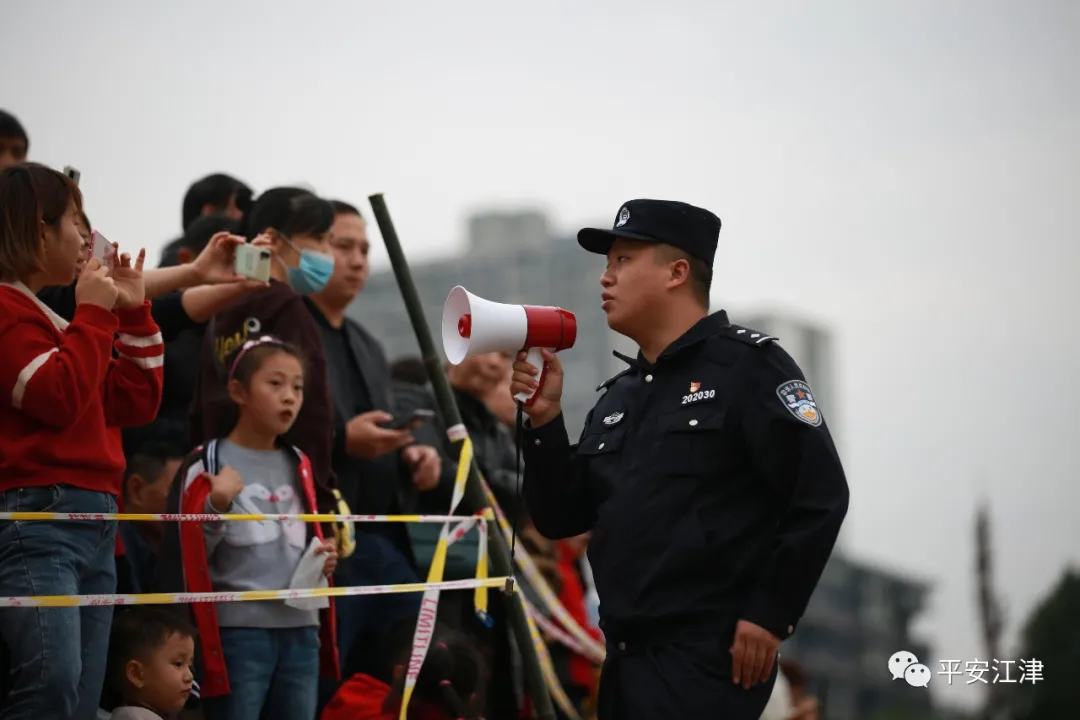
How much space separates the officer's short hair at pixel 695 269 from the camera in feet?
18.9

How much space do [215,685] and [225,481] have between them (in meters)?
0.81

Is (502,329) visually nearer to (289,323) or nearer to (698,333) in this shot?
(698,333)

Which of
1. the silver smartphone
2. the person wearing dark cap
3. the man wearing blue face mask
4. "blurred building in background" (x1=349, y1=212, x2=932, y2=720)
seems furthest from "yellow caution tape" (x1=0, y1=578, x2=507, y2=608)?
"blurred building in background" (x1=349, y1=212, x2=932, y2=720)

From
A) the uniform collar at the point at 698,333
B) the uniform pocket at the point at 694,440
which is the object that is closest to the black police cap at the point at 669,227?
the uniform collar at the point at 698,333

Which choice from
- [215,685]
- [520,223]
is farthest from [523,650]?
[520,223]

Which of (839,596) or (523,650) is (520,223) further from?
(523,650)

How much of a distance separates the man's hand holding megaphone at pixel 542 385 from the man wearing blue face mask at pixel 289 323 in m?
1.58

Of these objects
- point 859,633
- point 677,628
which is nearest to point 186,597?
point 677,628

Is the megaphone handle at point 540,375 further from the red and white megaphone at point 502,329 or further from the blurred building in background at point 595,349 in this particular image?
the blurred building in background at point 595,349

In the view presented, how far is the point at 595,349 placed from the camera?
8844 cm

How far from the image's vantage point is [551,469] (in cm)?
575

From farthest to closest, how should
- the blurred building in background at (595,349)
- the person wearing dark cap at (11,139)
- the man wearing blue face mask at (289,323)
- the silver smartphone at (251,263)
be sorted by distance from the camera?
the blurred building in background at (595,349) → the person wearing dark cap at (11,139) → the man wearing blue face mask at (289,323) → the silver smartphone at (251,263)

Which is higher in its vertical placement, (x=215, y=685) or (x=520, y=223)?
(x=215, y=685)

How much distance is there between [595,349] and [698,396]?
272ft
